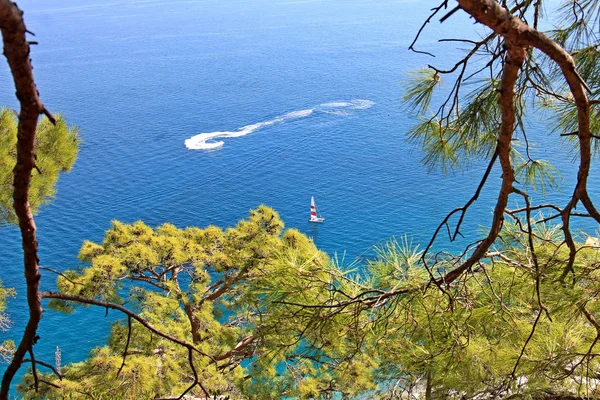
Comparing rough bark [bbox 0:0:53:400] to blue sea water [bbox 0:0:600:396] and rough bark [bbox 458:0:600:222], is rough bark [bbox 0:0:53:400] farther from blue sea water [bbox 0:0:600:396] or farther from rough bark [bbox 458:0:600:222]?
blue sea water [bbox 0:0:600:396]

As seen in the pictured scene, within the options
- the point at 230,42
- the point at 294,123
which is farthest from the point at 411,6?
the point at 294,123

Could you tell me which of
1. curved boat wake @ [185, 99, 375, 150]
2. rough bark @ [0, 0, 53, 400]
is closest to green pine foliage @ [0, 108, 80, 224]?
rough bark @ [0, 0, 53, 400]

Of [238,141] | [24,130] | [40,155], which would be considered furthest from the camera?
[238,141]

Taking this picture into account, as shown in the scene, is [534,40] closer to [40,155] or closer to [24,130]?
[24,130]

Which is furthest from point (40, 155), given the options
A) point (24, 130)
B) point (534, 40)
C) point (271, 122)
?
point (271, 122)

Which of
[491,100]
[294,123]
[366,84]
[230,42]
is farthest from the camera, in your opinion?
[230,42]

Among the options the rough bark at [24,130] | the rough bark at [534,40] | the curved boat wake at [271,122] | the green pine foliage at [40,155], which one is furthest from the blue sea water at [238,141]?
the rough bark at [24,130]

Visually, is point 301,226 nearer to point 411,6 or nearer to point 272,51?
point 272,51

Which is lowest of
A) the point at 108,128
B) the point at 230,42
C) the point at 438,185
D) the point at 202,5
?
the point at 438,185
